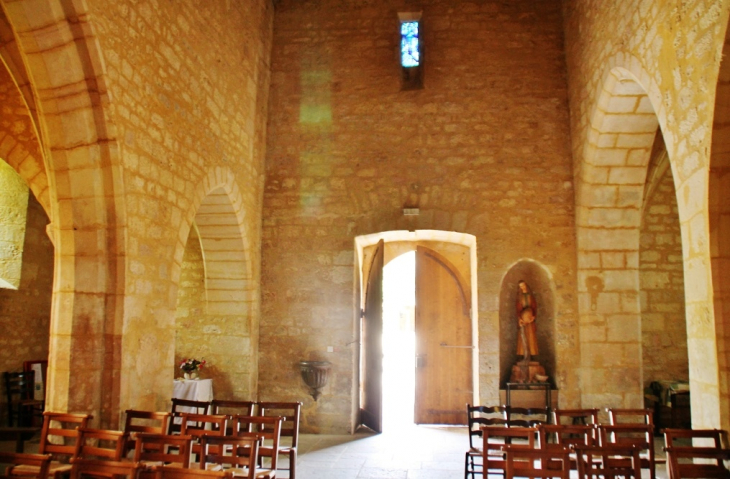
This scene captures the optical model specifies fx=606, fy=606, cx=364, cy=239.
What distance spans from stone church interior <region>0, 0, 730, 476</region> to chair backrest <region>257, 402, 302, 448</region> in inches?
8.8

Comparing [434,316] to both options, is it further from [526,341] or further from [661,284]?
[661,284]

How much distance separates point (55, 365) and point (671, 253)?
6.99 meters

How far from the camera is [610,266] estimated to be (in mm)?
6773

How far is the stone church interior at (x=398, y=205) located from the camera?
19.9ft

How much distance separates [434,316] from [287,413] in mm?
2255

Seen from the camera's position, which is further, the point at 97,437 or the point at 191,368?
the point at 191,368

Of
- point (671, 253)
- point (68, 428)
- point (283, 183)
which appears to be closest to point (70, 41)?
point (68, 428)

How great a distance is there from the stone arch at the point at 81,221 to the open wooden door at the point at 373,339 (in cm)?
368

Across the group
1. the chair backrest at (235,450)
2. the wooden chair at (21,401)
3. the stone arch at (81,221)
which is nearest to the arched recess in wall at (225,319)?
the wooden chair at (21,401)

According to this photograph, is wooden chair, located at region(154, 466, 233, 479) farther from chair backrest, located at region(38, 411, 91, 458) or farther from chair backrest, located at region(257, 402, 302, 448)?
chair backrest, located at region(257, 402, 302, 448)

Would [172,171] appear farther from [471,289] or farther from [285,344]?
[471,289]

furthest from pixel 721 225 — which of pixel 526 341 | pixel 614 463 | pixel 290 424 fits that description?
pixel 290 424

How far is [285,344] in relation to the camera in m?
7.23

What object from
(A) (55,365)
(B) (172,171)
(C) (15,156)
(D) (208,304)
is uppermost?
(C) (15,156)
